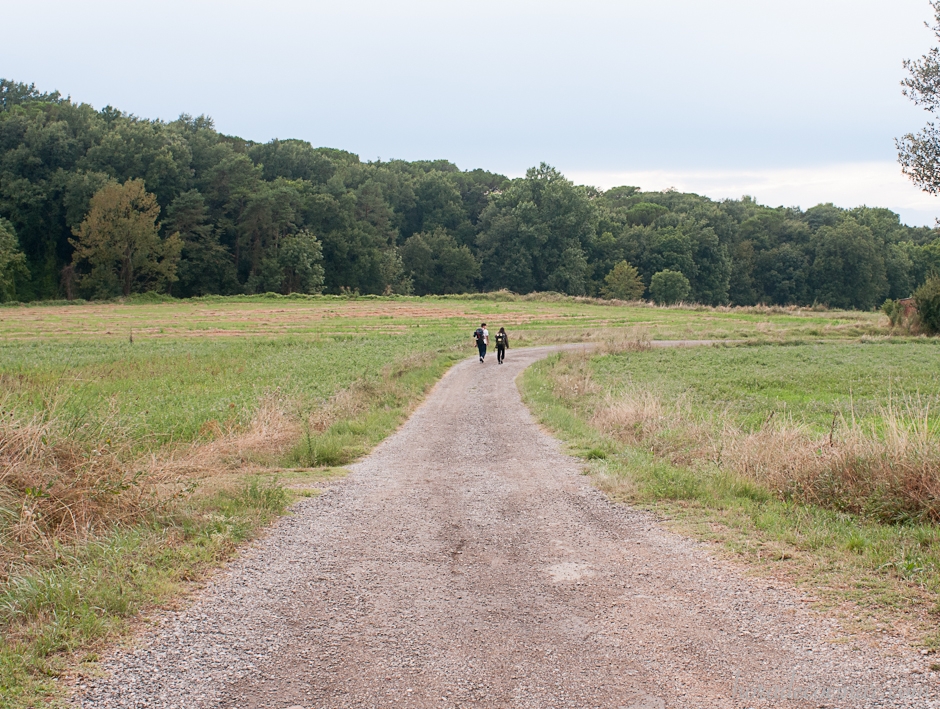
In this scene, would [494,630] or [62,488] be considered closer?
[494,630]

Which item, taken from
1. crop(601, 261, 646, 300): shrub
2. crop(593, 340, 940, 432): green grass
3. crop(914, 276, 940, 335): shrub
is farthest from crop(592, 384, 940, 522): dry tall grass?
crop(601, 261, 646, 300): shrub

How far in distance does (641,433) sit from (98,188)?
8268 centimetres

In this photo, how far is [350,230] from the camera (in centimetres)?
9969

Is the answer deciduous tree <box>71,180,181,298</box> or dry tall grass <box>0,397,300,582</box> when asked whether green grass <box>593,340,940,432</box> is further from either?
deciduous tree <box>71,180,181,298</box>

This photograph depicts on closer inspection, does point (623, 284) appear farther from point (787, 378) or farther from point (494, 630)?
point (494, 630)

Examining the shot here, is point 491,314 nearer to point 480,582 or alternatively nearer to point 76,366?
point 76,366

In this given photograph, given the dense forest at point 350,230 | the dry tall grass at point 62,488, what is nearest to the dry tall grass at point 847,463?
the dry tall grass at point 62,488

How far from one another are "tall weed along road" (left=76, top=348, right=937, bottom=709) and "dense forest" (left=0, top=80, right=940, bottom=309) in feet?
263

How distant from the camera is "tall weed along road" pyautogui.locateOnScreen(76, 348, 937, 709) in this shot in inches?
186

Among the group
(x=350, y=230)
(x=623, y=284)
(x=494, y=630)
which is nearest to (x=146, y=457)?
(x=494, y=630)

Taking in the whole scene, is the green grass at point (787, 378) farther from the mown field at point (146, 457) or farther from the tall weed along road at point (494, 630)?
the tall weed along road at point (494, 630)

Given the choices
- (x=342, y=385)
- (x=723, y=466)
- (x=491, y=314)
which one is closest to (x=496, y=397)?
(x=342, y=385)

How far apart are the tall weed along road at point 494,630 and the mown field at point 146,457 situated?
0.46 m

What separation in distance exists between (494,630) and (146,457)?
6159 mm
